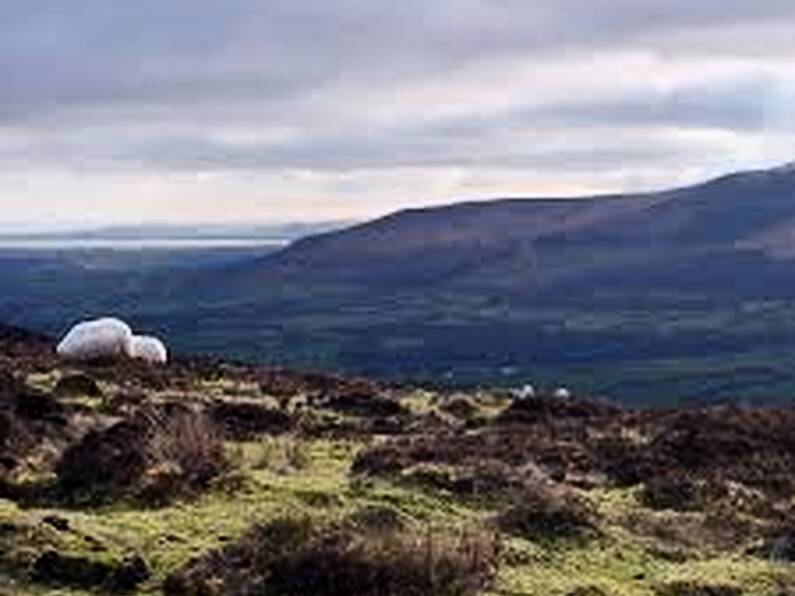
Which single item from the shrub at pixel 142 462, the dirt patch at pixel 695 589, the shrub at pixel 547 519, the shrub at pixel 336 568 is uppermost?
the shrub at pixel 142 462

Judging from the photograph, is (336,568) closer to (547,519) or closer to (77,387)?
(547,519)

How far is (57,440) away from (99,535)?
7.83m

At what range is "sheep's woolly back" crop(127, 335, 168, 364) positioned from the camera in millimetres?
46750

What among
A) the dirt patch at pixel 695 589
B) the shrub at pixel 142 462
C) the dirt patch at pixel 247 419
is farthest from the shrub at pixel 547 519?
the dirt patch at pixel 247 419

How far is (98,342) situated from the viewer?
4622cm

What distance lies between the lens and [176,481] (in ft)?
70.1

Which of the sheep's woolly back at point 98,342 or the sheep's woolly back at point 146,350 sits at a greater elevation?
the sheep's woolly back at point 98,342

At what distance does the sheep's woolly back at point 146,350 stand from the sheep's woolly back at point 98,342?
0.28 metres

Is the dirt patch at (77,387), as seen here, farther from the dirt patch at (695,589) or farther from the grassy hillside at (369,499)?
the dirt patch at (695,589)

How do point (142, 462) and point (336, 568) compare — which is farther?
point (142, 462)

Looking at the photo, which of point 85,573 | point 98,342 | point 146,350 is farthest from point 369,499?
point 146,350

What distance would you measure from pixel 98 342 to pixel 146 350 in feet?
5.95

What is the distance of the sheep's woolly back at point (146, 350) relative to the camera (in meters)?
46.8

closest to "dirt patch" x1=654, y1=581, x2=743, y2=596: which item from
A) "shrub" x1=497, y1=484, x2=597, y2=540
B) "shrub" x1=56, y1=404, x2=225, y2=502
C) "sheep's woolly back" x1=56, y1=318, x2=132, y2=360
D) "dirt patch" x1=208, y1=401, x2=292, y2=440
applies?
"shrub" x1=497, y1=484, x2=597, y2=540
